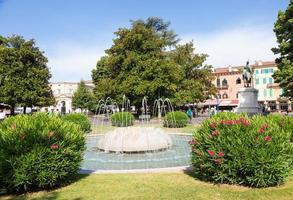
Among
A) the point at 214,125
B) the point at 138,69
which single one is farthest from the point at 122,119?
the point at 214,125

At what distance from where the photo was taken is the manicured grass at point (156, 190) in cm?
796

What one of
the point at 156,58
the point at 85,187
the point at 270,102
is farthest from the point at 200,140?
the point at 270,102

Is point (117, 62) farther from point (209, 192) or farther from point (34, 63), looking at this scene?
point (209, 192)

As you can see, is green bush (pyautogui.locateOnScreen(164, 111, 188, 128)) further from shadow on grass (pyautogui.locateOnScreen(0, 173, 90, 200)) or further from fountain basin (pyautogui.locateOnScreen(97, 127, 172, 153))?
shadow on grass (pyautogui.locateOnScreen(0, 173, 90, 200))

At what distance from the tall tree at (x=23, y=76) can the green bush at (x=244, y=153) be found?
40432 mm

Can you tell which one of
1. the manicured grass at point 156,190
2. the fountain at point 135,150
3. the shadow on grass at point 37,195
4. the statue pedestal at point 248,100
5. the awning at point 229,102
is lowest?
the shadow on grass at point 37,195

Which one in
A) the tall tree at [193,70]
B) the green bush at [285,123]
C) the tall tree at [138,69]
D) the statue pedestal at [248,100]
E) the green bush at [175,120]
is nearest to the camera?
the green bush at [285,123]

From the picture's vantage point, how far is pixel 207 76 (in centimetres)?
6012

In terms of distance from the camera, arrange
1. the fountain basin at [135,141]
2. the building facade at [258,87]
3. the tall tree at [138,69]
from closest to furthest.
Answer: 1. the fountain basin at [135,141]
2. the tall tree at [138,69]
3. the building facade at [258,87]

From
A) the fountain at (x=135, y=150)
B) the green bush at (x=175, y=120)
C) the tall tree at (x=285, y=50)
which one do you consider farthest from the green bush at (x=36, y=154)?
the tall tree at (x=285, y=50)

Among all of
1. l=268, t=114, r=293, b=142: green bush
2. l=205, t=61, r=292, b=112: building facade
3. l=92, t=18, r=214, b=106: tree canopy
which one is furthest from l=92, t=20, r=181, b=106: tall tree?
l=205, t=61, r=292, b=112: building facade

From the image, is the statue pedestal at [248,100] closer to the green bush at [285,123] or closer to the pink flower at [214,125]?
the green bush at [285,123]

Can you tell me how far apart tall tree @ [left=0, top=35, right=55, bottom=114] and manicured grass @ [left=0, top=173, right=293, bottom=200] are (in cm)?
3913

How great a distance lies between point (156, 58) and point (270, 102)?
42.7 m
